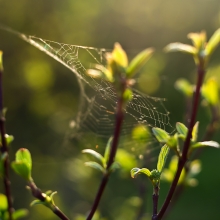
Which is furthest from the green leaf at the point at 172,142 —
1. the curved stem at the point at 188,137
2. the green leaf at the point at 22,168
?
the green leaf at the point at 22,168

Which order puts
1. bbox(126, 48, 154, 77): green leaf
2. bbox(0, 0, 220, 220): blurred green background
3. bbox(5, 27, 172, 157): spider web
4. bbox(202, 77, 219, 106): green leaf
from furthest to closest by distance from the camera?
1. bbox(0, 0, 220, 220): blurred green background
2. bbox(202, 77, 219, 106): green leaf
3. bbox(5, 27, 172, 157): spider web
4. bbox(126, 48, 154, 77): green leaf

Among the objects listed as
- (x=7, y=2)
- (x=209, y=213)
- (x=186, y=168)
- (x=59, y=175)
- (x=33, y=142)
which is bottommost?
(x=209, y=213)

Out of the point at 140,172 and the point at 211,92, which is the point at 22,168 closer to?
the point at 140,172

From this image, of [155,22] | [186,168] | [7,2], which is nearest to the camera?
[186,168]

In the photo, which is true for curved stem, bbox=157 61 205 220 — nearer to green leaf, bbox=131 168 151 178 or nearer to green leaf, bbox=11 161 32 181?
green leaf, bbox=131 168 151 178

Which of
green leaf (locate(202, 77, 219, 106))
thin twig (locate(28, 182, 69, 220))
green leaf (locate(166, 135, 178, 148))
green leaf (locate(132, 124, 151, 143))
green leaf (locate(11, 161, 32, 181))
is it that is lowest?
thin twig (locate(28, 182, 69, 220))

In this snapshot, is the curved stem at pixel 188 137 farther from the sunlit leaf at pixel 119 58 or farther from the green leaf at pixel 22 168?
the green leaf at pixel 22 168

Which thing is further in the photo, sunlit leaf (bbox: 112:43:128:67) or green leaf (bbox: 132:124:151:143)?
green leaf (bbox: 132:124:151:143)

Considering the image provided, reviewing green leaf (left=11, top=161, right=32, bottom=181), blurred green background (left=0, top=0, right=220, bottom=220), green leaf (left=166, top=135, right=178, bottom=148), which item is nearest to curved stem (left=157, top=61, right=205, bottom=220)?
green leaf (left=166, top=135, right=178, bottom=148)

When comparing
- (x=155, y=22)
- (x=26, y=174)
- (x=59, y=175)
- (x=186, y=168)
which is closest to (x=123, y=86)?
(x=26, y=174)

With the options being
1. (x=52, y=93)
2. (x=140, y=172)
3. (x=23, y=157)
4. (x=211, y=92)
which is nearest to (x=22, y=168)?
(x=23, y=157)

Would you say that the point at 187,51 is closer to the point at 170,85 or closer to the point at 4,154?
the point at 4,154
